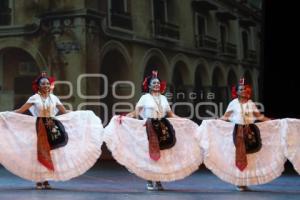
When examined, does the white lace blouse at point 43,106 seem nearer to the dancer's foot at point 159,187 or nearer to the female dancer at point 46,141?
the female dancer at point 46,141

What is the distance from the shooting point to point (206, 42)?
307 inches

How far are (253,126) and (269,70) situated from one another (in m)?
2.43

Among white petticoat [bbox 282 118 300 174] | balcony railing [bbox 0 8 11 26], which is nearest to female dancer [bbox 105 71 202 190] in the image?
white petticoat [bbox 282 118 300 174]

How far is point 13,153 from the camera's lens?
5227 millimetres

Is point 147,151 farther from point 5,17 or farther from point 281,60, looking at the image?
point 5,17

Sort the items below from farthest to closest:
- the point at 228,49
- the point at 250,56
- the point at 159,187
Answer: the point at 228,49 < the point at 250,56 < the point at 159,187

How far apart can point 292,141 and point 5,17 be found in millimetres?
4378

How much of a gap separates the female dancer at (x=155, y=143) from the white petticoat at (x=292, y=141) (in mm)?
860

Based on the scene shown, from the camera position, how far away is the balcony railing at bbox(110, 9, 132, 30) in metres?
7.47

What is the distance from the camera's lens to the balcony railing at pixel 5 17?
750 centimetres

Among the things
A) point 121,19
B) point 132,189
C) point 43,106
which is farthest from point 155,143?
point 121,19

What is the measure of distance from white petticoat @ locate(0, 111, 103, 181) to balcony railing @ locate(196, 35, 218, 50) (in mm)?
2873

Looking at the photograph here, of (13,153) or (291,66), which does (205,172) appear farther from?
(13,153)

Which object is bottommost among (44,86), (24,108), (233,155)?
(233,155)
